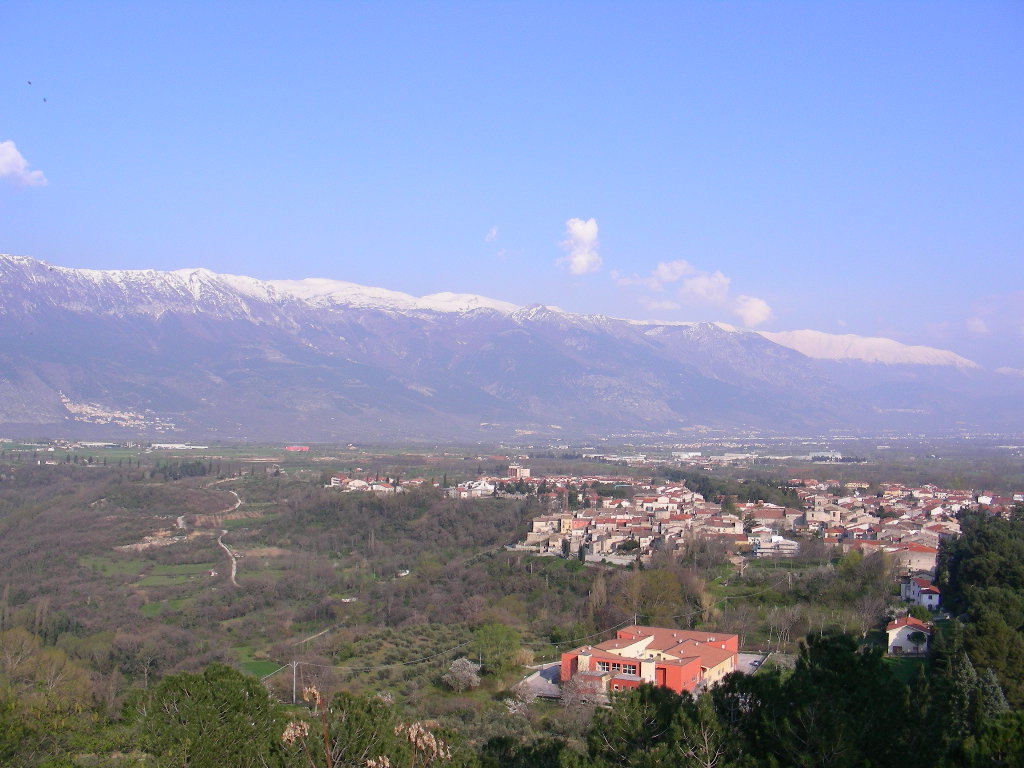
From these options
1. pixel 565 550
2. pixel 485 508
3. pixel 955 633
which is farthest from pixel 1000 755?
pixel 485 508

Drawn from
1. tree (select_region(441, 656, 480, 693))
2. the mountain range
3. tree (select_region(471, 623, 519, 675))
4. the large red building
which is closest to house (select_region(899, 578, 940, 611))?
the large red building

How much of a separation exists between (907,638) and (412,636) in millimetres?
12791

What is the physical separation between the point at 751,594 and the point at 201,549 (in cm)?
2369

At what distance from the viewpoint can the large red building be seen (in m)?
20.3

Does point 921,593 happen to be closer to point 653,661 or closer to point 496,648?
point 653,661

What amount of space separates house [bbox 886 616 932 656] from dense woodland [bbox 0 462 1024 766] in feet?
1.59

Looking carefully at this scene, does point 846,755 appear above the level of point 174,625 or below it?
above

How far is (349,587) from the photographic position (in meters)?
36.0

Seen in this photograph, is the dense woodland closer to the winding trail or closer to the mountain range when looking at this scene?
the winding trail

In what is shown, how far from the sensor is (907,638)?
23656mm

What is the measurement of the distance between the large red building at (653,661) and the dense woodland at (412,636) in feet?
4.44

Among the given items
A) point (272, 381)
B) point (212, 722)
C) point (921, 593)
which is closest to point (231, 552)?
point (921, 593)

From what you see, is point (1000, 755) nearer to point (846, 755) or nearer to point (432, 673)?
A: point (846, 755)

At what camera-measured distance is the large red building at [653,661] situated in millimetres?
20328
